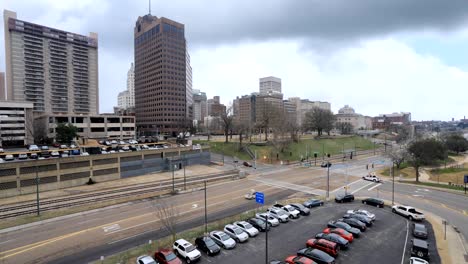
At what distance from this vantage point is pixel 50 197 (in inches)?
1544

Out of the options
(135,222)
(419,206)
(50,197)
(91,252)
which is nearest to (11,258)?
(91,252)

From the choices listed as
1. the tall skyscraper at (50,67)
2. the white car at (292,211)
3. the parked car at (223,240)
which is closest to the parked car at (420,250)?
the white car at (292,211)

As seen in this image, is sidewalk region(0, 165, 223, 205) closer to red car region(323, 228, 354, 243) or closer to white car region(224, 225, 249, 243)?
white car region(224, 225, 249, 243)

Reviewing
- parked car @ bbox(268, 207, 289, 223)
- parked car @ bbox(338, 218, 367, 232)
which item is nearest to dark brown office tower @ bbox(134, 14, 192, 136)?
parked car @ bbox(268, 207, 289, 223)

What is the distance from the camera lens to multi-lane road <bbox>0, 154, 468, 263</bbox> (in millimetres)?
23328

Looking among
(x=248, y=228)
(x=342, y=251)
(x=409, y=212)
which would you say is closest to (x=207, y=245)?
(x=248, y=228)

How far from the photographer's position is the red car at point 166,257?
19.8 m

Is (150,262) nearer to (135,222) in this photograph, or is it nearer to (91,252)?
(91,252)

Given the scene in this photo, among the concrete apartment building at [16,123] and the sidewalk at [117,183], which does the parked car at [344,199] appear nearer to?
the sidewalk at [117,183]

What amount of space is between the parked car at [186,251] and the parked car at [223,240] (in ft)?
8.86

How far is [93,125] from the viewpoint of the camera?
91625 millimetres

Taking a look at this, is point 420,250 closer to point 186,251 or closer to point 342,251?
A: point 342,251

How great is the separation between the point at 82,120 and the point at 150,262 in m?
86.8

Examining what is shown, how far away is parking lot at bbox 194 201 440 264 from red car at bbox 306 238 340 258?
0.56 m
